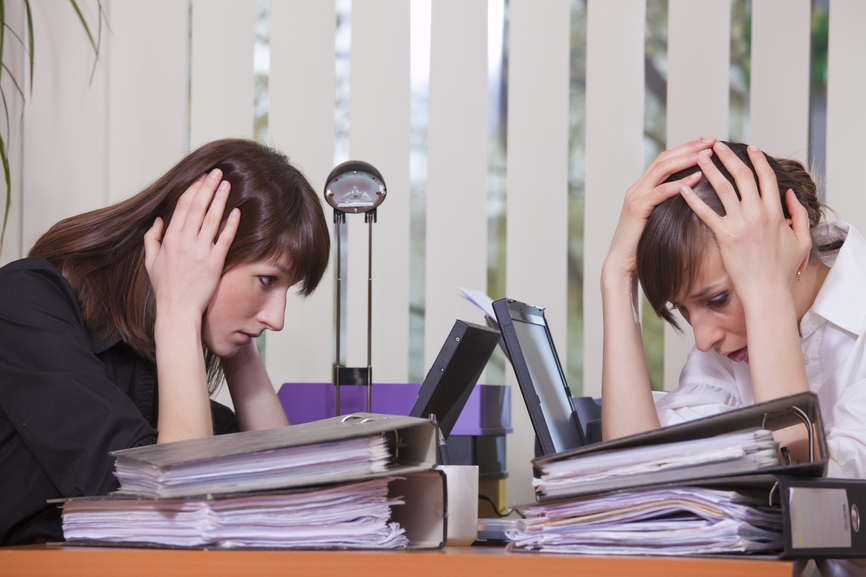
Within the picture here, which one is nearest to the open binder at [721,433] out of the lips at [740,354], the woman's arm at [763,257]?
the woman's arm at [763,257]

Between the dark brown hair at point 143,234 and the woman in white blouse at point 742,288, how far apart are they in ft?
1.81

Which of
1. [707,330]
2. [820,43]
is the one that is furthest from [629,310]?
[820,43]

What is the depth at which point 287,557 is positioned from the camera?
49 cm

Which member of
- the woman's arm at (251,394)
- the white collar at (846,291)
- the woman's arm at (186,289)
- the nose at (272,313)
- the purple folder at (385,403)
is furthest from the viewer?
the purple folder at (385,403)

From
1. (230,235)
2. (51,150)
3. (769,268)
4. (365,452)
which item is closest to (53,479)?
(230,235)

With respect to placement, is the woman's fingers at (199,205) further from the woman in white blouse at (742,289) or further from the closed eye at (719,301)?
the closed eye at (719,301)

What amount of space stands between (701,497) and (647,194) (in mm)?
691

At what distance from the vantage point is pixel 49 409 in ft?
2.73

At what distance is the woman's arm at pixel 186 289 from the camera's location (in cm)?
91

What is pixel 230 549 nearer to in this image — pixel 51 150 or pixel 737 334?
pixel 737 334

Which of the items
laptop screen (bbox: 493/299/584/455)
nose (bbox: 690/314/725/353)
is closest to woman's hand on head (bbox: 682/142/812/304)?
→ nose (bbox: 690/314/725/353)

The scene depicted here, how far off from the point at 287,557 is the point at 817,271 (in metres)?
1.02

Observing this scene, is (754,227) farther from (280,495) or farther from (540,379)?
(280,495)

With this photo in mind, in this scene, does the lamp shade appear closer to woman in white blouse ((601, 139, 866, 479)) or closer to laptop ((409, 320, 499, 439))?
laptop ((409, 320, 499, 439))
